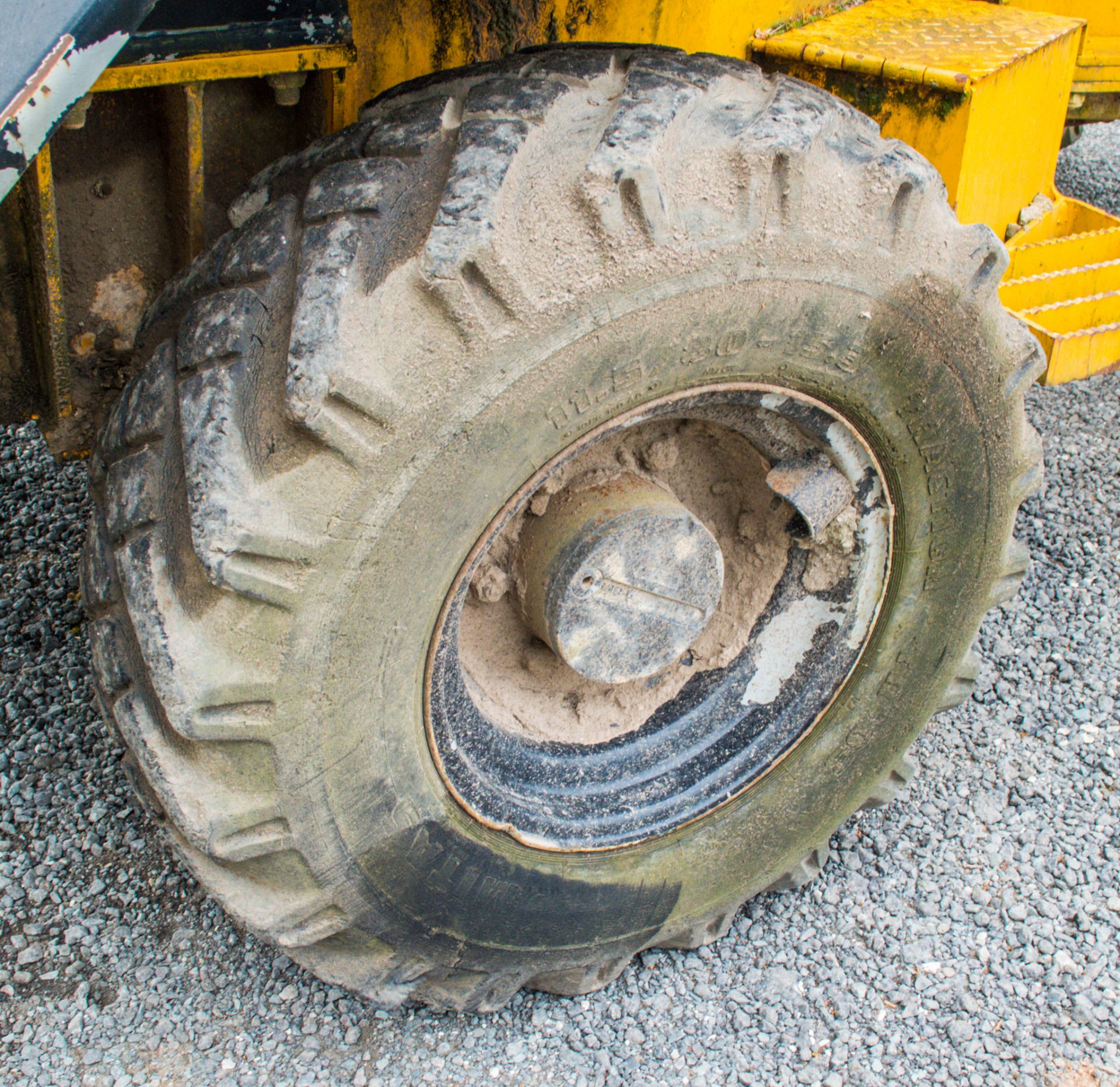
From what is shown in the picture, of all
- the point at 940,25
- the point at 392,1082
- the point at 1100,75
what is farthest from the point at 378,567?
the point at 1100,75

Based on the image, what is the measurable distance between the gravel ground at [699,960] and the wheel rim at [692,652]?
1.29 ft

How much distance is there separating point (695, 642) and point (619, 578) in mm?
347

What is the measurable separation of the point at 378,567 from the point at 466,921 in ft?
2.12

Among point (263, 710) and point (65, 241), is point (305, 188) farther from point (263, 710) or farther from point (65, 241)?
point (263, 710)

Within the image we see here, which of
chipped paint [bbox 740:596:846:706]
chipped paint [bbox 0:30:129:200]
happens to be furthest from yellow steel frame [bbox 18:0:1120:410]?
chipped paint [bbox 740:596:846:706]

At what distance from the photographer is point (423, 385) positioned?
56.0 inches

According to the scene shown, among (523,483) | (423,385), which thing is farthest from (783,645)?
(423,385)

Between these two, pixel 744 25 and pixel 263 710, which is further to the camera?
pixel 744 25

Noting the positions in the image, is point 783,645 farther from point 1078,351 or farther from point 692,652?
point 1078,351

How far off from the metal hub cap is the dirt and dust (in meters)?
0.05

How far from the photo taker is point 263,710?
1.50 m

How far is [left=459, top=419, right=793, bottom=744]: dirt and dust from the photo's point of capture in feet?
6.32

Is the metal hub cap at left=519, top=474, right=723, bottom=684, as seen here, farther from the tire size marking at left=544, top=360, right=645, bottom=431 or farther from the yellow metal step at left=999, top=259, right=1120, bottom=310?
the yellow metal step at left=999, top=259, right=1120, bottom=310

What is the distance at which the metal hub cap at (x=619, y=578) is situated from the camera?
1819 mm
